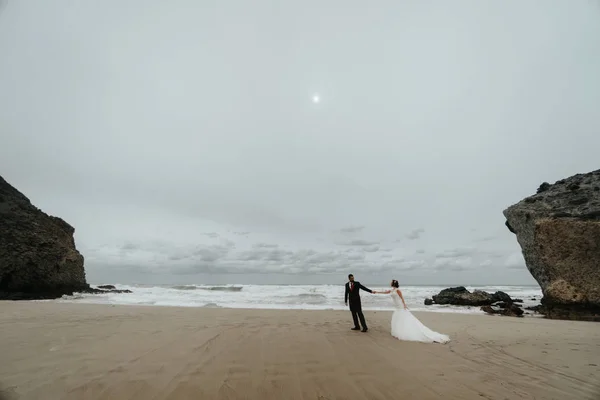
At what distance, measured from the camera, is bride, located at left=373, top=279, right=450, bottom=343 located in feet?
30.0

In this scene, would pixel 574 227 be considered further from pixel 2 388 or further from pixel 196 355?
pixel 2 388

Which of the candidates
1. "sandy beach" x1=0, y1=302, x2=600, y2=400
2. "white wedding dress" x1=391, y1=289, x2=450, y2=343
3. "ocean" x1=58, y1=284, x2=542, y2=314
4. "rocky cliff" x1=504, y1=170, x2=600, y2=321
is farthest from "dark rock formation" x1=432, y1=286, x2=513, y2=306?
"white wedding dress" x1=391, y1=289, x2=450, y2=343

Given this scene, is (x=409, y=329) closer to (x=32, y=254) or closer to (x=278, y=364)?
(x=278, y=364)

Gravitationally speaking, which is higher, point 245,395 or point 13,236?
point 13,236

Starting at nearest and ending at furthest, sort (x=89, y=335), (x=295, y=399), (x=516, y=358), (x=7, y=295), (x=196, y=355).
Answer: (x=295, y=399), (x=196, y=355), (x=516, y=358), (x=89, y=335), (x=7, y=295)

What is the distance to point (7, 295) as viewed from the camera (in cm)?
2428

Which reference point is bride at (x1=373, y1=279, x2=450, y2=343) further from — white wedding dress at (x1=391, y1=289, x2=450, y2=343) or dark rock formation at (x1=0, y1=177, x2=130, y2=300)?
dark rock formation at (x1=0, y1=177, x2=130, y2=300)

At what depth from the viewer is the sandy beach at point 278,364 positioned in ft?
15.5

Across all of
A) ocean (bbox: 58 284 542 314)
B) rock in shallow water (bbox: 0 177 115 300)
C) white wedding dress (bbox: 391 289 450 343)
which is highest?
rock in shallow water (bbox: 0 177 115 300)

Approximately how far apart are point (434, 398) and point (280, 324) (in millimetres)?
8311

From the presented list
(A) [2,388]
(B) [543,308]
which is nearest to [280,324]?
(A) [2,388]

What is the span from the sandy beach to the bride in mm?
394

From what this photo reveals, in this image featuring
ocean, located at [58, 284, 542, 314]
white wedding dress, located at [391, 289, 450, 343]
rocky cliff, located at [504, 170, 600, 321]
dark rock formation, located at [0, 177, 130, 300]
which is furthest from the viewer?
dark rock formation, located at [0, 177, 130, 300]

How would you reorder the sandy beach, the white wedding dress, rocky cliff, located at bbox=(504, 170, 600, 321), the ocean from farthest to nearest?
1. the ocean
2. rocky cliff, located at bbox=(504, 170, 600, 321)
3. the white wedding dress
4. the sandy beach
